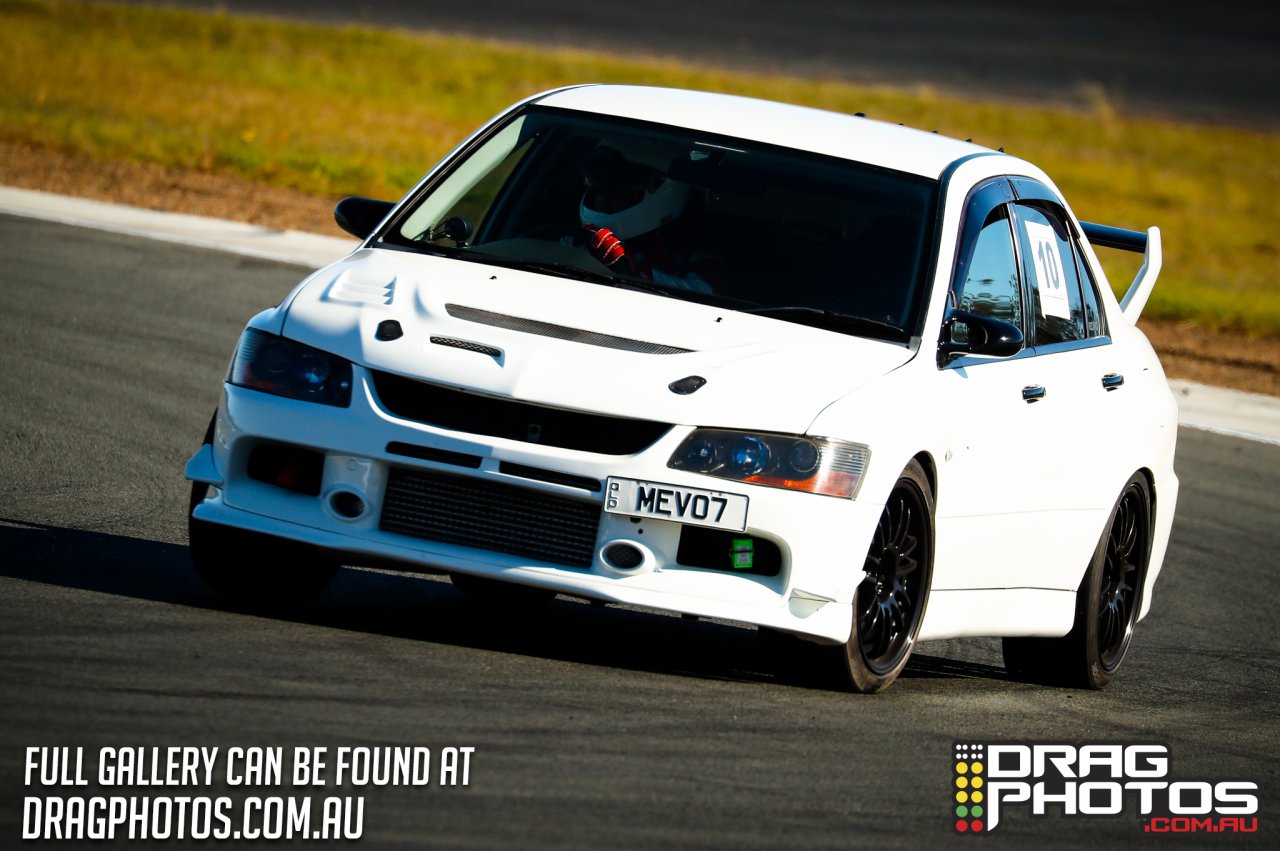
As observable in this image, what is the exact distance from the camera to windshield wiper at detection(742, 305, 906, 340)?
6.49 m

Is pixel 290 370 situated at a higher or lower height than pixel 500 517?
higher

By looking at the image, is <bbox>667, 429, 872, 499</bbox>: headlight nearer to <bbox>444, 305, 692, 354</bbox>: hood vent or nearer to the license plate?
the license plate

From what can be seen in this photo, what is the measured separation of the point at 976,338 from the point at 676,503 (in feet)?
4.47

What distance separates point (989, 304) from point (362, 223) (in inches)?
82.2

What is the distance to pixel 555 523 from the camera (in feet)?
19.1

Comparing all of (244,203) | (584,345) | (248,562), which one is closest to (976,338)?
(584,345)

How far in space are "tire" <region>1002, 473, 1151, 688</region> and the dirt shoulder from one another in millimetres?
8171

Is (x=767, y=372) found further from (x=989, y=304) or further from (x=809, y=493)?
(x=989, y=304)

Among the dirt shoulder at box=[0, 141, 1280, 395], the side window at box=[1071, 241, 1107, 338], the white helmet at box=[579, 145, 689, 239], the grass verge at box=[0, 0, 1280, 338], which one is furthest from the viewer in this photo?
Answer: the grass verge at box=[0, 0, 1280, 338]

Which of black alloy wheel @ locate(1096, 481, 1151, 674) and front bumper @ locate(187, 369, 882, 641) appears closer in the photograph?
front bumper @ locate(187, 369, 882, 641)

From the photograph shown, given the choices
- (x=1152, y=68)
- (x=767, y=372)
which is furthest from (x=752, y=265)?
(x=1152, y=68)

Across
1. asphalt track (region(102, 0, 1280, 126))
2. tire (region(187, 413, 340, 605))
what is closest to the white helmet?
tire (region(187, 413, 340, 605))

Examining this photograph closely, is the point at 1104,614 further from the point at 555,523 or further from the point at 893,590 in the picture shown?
the point at 555,523

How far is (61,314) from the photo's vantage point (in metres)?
12.2
